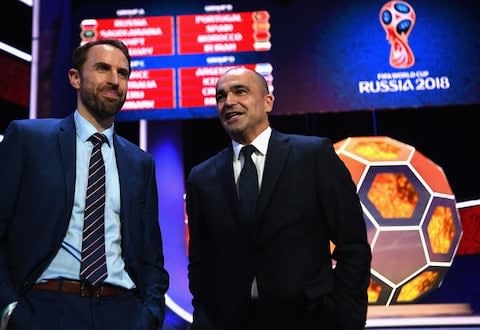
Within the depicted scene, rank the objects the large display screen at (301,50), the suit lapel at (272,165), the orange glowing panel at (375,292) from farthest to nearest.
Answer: the large display screen at (301,50) → the orange glowing panel at (375,292) → the suit lapel at (272,165)

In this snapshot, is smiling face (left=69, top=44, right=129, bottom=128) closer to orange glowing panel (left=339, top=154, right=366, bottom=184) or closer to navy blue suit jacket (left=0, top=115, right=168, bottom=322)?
navy blue suit jacket (left=0, top=115, right=168, bottom=322)

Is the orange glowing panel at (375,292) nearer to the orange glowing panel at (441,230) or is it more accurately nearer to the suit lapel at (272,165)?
the orange glowing panel at (441,230)

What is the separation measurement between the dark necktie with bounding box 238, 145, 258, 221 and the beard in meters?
0.49

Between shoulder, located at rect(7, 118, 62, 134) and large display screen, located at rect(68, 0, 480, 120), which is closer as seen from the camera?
shoulder, located at rect(7, 118, 62, 134)

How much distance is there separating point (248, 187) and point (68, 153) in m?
0.60

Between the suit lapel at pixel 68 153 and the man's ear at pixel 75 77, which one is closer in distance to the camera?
the suit lapel at pixel 68 153

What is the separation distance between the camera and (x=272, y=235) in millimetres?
1681

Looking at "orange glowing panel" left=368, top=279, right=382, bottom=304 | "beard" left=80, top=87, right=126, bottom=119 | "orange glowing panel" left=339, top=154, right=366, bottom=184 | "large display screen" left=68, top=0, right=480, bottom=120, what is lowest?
"orange glowing panel" left=368, top=279, right=382, bottom=304

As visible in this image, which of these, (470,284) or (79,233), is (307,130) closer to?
(470,284)

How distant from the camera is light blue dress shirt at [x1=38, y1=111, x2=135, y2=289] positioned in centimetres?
150

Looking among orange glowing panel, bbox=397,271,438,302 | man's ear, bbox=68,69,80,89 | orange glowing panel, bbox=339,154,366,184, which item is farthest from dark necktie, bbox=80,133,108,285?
orange glowing panel, bbox=397,271,438,302

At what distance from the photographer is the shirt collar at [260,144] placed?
73.3 inches

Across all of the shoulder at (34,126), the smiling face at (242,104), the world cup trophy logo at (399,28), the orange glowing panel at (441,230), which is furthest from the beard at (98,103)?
the world cup trophy logo at (399,28)

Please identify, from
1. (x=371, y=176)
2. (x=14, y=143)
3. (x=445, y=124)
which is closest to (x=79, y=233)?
(x=14, y=143)
